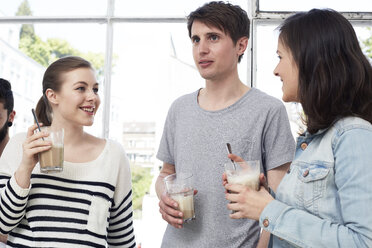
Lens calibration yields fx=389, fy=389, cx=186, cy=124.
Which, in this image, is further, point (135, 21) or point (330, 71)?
point (135, 21)

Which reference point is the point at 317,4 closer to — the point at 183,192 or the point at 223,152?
the point at 223,152

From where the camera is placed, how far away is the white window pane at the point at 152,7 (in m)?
3.42

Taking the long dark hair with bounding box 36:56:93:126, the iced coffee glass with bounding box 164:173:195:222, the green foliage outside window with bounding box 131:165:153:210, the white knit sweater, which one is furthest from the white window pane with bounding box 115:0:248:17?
the iced coffee glass with bounding box 164:173:195:222

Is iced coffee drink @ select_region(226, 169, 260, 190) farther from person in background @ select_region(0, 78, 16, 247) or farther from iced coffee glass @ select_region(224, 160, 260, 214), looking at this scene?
person in background @ select_region(0, 78, 16, 247)

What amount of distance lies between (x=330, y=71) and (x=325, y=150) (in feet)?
0.71

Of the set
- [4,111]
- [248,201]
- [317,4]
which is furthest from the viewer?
[317,4]

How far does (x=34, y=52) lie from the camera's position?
→ 3.52 meters

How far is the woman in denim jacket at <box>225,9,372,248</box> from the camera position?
942mm

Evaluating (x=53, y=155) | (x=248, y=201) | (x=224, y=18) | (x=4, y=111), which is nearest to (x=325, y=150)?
(x=248, y=201)

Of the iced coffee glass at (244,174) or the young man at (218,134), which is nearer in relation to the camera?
the iced coffee glass at (244,174)

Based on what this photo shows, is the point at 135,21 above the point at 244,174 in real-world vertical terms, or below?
above

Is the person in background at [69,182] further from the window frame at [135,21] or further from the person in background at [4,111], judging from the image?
the window frame at [135,21]

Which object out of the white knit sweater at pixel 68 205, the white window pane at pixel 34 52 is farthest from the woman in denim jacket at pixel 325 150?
the white window pane at pixel 34 52

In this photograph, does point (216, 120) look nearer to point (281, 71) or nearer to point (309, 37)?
point (281, 71)
